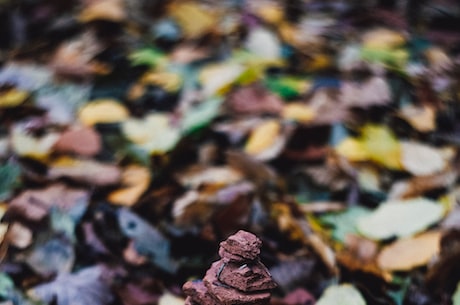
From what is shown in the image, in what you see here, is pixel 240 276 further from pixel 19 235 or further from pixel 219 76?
pixel 219 76

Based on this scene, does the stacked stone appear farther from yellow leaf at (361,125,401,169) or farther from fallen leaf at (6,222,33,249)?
yellow leaf at (361,125,401,169)

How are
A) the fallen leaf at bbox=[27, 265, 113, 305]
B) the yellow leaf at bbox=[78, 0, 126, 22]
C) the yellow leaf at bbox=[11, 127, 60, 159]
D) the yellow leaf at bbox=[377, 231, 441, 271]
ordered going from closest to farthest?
the fallen leaf at bbox=[27, 265, 113, 305] → the yellow leaf at bbox=[377, 231, 441, 271] → the yellow leaf at bbox=[11, 127, 60, 159] → the yellow leaf at bbox=[78, 0, 126, 22]

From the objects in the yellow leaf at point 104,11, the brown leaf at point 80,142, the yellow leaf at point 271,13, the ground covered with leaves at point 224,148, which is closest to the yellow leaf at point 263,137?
the ground covered with leaves at point 224,148

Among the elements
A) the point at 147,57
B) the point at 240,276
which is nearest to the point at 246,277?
the point at 240,276

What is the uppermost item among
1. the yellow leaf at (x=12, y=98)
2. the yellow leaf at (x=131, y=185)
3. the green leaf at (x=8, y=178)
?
the green leaf at (x=8, y=178)

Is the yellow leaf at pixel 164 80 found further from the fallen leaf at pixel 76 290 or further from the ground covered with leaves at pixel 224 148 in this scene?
the fallen leaf at pixel 76 290

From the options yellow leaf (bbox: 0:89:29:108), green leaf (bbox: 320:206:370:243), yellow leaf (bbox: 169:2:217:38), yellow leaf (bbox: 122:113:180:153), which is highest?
yellow leaf (bbox: 169:2:217:38)

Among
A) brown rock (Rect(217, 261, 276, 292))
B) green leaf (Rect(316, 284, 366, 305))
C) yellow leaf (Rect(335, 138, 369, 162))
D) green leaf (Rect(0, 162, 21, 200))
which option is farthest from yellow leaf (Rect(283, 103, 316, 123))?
brown rock (Rect(217, 261, 276, 292))
